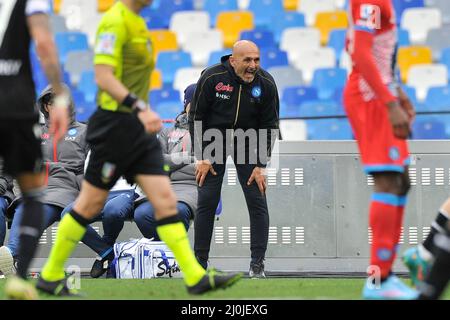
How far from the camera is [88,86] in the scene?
1616cm

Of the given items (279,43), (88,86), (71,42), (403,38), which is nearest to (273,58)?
(279,43)

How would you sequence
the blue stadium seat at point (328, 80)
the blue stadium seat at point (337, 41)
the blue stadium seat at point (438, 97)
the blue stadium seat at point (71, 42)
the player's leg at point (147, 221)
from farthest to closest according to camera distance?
the blue stadium seat at point (71, 42) → the blue stadium seat at point (337, 41) → the blue stadium seat at point (328, 80) → the blue stadium seat at point (438, 97) → the player's leg at point (147, 221)

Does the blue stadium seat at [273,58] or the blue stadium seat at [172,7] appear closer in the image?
the blue stadium seat at [273,58]

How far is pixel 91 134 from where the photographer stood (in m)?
6.00

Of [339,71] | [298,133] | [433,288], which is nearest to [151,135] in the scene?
[433,288]

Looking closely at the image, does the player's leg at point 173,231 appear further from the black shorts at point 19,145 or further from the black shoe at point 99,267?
the black shoe at point 99,267

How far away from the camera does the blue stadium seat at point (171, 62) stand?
16.2 metres

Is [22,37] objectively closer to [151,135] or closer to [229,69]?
[151,135]

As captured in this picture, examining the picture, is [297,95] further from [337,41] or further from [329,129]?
[329,129]

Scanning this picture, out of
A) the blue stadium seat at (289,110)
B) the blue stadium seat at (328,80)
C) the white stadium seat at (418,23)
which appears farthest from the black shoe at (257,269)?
the white stadium seat at (418,23)

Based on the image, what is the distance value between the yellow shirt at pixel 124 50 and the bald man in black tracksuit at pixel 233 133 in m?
2.68

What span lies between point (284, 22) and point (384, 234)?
11.2 meters

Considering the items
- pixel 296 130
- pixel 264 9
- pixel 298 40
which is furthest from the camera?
pixel 264 9
